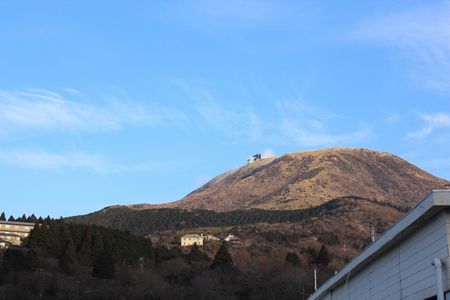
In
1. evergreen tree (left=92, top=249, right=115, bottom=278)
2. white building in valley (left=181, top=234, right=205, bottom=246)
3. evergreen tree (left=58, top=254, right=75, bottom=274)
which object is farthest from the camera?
white building in valley (left=181, top=234, right=205, bottom=246)

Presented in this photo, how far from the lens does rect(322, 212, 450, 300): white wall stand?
35.8 ft

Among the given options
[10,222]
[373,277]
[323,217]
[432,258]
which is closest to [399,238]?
[432,258]

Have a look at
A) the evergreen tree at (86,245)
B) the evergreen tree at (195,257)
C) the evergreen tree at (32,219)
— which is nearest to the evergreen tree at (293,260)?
the evergreen tree at (195,257)

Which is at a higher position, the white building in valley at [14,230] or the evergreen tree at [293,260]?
the white building in valley at [14,230]

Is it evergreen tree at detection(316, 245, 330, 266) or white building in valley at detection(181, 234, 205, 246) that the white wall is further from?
white building in valley at detection(181, 234, 205, 246)

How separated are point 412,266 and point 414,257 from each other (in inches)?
9.0

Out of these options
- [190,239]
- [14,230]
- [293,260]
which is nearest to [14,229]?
[14,230]

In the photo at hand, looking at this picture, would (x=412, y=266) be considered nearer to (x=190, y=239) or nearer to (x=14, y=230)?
(x=14, y=230)

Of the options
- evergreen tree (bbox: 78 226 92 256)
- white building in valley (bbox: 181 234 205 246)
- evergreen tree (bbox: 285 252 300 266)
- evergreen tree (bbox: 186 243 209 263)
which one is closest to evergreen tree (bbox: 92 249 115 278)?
evergreen tree (bbox: 78 226 92 256)

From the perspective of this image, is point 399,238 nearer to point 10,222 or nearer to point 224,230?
point 10,222

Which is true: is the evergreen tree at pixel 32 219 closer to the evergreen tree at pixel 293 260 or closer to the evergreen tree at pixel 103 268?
the evergreen tree at pixel 103 268

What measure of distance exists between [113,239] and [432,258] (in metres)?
113

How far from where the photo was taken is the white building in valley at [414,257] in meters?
10.7

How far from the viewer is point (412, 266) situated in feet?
40.4
